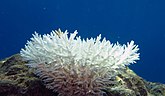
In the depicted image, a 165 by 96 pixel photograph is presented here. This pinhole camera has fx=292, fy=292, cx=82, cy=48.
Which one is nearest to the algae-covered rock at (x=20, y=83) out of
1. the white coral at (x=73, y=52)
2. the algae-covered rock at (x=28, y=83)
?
the algae-covered rock at (x=28, y=83)

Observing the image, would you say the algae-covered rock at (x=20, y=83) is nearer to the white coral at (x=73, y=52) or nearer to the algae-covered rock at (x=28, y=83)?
the algae-covered rock at (x=28, y=83)

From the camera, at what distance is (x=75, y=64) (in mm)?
2387

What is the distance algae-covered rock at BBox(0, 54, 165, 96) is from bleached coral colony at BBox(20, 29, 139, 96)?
11 cm

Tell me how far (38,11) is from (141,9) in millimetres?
6106

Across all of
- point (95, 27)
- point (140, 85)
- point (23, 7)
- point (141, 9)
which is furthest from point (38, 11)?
point (140, 85)

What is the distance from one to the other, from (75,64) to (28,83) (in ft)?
1.47

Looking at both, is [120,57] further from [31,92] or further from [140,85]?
[31,92]

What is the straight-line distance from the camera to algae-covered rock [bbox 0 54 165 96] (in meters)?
2.41

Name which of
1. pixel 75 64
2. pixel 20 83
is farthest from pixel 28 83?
pixel 75 64

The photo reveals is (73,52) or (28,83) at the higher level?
(73,52)

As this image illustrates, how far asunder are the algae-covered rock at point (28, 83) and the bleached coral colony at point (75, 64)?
0.11 meters

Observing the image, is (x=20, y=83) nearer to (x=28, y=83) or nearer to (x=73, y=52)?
(x=28, y=83)

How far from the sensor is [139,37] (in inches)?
703

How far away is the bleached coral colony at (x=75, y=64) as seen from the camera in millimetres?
2375
